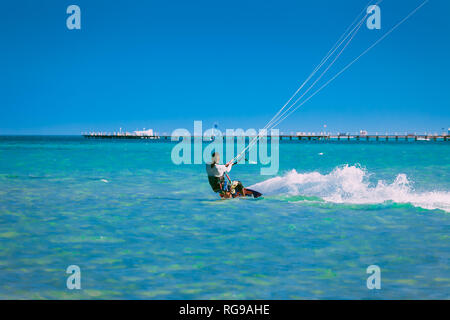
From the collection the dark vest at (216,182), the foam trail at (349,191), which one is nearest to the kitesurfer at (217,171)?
the dark vest at (216,182)

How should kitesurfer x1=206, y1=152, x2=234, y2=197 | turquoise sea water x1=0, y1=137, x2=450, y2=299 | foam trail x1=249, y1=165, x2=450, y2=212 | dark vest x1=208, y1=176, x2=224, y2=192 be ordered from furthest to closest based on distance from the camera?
foam trail x1=249, y1=165, x2=450, y2=212 < dark vest x1=208, y1=176, x2=224, y2=192 < kitesurfer x1=206, y1=152, x2=234, y2=197 < turquoise sea water x1=0, y1=137, x2=450, y2=299

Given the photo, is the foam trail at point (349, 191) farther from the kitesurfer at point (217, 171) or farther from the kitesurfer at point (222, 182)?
the kitesurfer at point (217, 171)

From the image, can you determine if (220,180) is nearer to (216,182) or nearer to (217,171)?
(216,182)

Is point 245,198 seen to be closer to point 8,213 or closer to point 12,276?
point 8,213

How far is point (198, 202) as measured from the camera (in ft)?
66.1

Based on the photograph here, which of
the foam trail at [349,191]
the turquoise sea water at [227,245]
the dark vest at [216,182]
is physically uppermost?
the dark vest at [216,182]

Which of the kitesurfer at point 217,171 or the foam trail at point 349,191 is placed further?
the foam trail at point 349,191

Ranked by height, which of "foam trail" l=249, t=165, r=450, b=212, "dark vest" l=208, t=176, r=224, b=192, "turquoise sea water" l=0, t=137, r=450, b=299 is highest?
"dark vest" l=208, t=176, r=224, b=192

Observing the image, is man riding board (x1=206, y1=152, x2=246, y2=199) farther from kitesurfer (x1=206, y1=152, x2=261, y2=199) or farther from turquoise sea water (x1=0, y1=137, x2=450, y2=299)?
turquoise sea water (x1=0, y1=137, x2=450, y2=299)

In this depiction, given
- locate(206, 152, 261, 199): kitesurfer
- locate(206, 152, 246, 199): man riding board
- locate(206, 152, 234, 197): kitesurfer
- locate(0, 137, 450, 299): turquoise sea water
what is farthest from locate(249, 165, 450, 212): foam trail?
locate(206, 152, 234, 197): kitesurfer

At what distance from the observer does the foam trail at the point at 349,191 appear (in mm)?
19625

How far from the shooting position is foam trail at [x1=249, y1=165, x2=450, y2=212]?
19625 mm

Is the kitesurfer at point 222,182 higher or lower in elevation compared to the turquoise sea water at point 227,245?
higher
